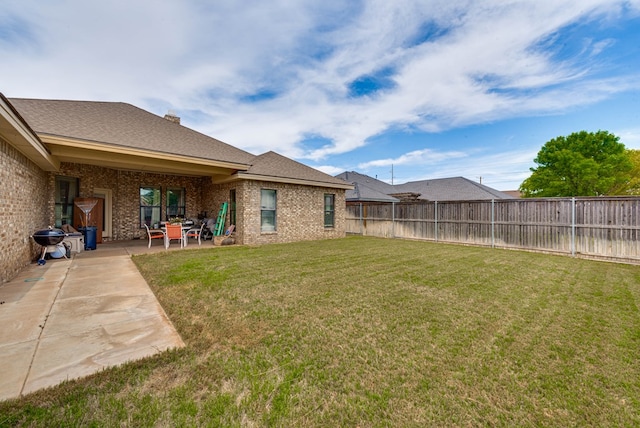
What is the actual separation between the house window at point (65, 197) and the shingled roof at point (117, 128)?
2.46 metres

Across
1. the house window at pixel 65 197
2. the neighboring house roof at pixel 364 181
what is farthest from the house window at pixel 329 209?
the house window at pixel 65 197

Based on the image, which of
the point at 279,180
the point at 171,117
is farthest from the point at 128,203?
the point at 279,180

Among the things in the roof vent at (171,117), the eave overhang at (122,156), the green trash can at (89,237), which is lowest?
the green trash can at (89,237)

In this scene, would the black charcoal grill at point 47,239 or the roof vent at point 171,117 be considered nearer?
the black charcoal grill at point 47,239

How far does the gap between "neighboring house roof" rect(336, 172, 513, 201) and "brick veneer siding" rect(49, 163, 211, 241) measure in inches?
449

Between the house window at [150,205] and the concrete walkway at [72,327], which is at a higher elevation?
the house window at [150,205]

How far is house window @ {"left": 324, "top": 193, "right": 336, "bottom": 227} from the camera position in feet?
43.6

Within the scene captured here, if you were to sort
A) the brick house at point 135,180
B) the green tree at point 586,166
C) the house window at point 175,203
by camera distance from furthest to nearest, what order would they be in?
the green tree at point 586,166, the house window at point 175,203, the brick house at point 135,180

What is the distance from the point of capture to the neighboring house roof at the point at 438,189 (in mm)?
20656

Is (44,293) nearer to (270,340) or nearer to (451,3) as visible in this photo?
(270,340)

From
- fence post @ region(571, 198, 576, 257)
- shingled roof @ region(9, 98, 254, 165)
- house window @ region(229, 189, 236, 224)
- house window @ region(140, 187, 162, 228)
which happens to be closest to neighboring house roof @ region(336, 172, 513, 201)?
house window @ region(229, 189, 236, 224)

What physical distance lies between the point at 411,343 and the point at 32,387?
128 inches

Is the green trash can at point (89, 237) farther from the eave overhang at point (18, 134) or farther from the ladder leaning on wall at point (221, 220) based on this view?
the ladder leaning on wall at point (221, 220)

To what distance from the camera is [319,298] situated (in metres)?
4.16
